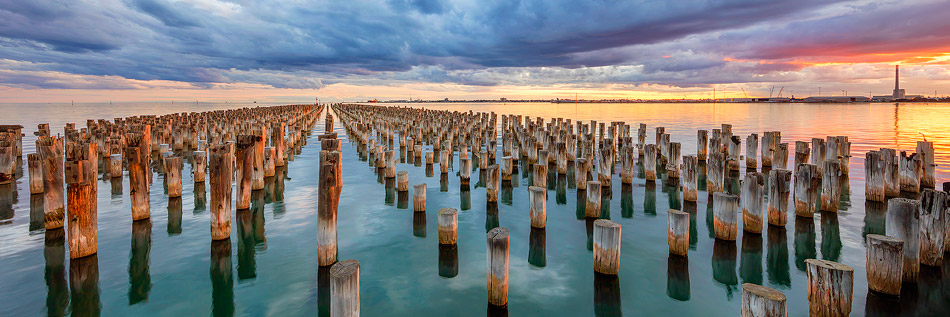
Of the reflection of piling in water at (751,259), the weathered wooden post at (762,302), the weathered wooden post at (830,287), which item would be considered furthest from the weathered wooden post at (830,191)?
the weathered wooden post at (762,302)

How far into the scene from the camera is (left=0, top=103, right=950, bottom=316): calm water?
5945mm

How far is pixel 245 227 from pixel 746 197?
9602 millimetres

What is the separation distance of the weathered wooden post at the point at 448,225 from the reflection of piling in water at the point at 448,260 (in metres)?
0.09

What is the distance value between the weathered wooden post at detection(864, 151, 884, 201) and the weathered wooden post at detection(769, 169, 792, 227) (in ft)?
11.8

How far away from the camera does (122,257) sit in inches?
292

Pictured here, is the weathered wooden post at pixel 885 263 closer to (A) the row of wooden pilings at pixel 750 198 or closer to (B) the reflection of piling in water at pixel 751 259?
(A) the row of wooden pilings at pixel 750 198

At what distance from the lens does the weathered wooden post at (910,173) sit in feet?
36.6

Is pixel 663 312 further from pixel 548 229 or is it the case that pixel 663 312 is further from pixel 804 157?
pixel 804 157

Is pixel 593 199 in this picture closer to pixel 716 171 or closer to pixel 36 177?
pixel 716 171

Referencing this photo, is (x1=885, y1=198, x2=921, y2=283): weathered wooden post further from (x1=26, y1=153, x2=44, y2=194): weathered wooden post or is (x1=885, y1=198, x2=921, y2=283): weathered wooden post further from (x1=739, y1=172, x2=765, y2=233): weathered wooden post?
(x1=26, y1=153, x2=44, y2=194): weathered wooden post

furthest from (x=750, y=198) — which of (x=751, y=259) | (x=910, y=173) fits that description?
(x=910, y=173)

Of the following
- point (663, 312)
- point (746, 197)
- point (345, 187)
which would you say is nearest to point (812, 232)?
point (746, 197)

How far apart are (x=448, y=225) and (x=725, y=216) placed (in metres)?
4.73

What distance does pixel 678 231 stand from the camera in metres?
7.03
